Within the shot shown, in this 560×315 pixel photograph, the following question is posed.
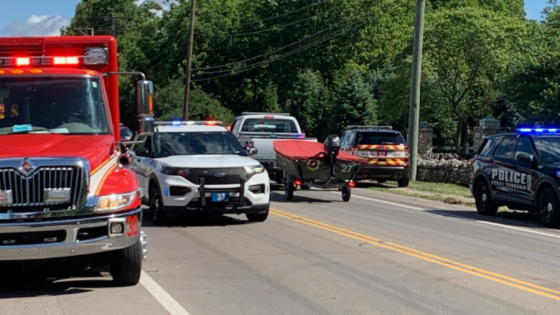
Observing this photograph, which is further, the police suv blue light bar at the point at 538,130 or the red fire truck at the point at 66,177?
the police suv blue light bar at the point at 538,130

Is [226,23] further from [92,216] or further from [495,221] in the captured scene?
[92,216]

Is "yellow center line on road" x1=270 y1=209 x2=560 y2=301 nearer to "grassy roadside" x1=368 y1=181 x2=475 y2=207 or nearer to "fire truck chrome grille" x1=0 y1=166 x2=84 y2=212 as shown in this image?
"fire truck chrome grille" x1=0 y1=166 x2=84 y2=212

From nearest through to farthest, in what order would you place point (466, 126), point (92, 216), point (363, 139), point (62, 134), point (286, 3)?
point (92, 216) < point (62, 134) < point (363, 139) < point (466, 126) < point (286, 3)

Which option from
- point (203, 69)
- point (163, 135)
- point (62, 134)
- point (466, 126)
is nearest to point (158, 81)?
point (203, 69)

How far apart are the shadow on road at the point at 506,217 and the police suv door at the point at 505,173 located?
0.45 metres

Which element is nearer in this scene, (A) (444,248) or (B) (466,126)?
(A) (444,248)

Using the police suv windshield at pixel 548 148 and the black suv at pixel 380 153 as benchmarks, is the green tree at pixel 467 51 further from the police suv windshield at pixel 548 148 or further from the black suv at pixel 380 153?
the police suv windshield at pixel 548 148

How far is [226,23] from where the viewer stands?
70875 mm

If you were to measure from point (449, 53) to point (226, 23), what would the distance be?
32496mm

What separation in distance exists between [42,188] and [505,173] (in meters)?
11.5

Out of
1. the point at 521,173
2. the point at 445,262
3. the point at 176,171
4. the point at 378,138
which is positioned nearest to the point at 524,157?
the point at 521,173

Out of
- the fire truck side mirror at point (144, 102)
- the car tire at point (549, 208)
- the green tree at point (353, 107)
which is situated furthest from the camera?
the green tree at point (353, 107)

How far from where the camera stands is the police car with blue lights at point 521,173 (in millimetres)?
15062

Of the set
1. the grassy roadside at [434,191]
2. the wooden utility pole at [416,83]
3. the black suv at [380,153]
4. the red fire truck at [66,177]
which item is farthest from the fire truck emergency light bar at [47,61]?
the wooden utility pole at [416,83]
